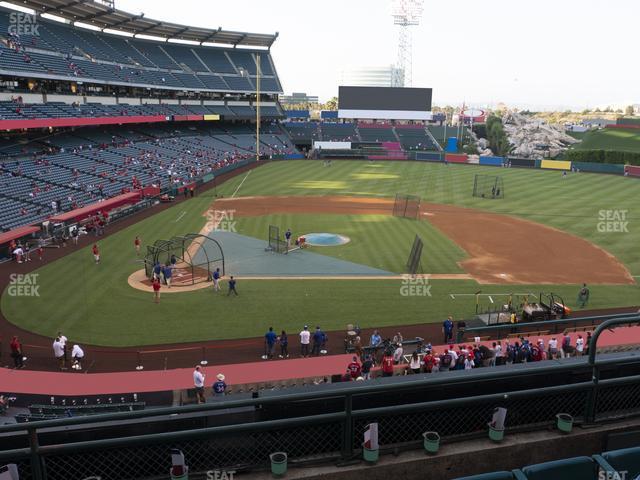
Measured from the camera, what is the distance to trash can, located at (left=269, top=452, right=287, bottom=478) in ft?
17.2

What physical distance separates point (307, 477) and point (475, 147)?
355 feet

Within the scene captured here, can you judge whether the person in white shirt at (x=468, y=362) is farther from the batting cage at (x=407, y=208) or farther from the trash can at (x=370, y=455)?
the batting cage at (x=407, y=208)

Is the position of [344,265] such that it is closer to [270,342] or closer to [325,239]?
[325,239]

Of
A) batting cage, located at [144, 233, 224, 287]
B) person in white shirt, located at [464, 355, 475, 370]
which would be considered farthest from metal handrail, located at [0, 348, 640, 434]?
batting cage, located at [144, 233, 224, 287]

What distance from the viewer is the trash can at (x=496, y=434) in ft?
18.8

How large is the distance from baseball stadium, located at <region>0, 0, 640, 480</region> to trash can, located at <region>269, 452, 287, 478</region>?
0.30 meters

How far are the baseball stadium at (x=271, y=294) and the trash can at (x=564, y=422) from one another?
1cm

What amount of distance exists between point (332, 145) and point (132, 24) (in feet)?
133

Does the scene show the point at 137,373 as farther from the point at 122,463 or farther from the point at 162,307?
the point at 122,463

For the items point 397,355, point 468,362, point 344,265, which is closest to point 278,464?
point 468,362

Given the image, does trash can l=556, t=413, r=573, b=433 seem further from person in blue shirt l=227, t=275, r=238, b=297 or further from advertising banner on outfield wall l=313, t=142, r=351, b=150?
advertising banner on outfield wall l=313, t=142, r=351, b=150

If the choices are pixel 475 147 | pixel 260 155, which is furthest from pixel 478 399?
pixel 475 147

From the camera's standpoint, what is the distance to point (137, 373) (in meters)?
17.8

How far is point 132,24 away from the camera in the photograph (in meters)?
73.2
